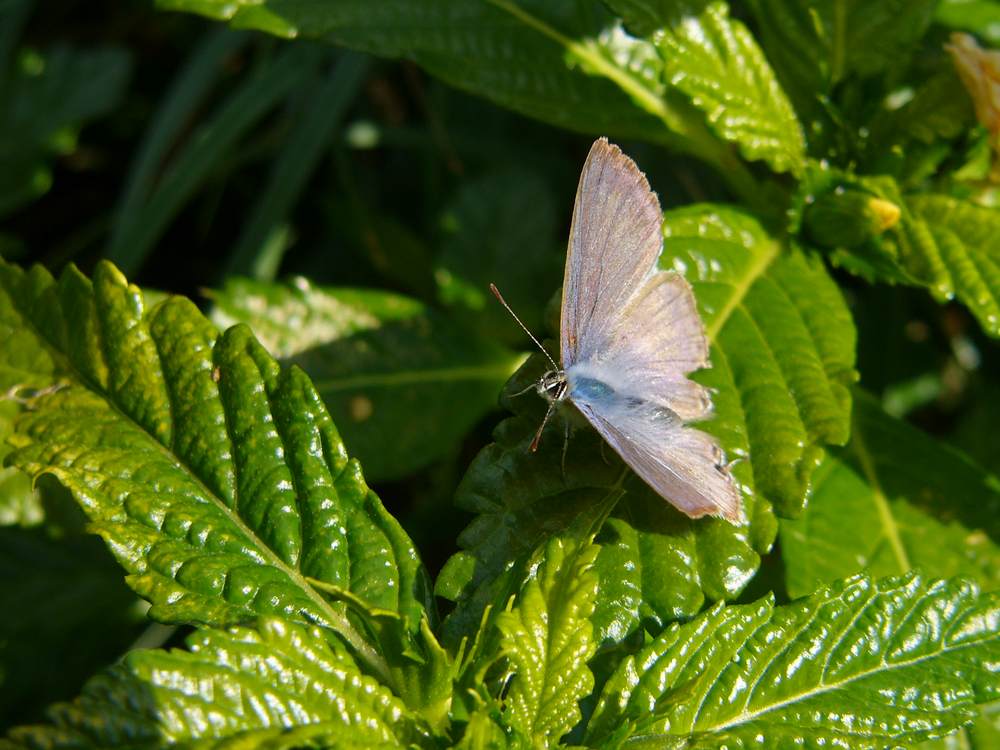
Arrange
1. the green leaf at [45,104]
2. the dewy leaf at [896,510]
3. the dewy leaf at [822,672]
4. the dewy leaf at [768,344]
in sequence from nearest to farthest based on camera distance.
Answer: the dewy leaf at [822,672] < the dewy leaf at [768,344] < the dewy leaf at [896,510] < the green leaf at [45,104]

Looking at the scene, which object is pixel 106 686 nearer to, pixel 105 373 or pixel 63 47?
pixel 105 373

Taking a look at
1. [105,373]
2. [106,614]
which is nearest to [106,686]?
[105,373]

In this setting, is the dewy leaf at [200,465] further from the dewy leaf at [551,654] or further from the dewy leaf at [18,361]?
the dewy leaf at [551,654]

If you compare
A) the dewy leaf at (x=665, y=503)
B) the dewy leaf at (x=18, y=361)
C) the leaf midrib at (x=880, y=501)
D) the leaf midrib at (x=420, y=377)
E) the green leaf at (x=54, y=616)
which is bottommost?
the green leaf at (x=54, y=616)

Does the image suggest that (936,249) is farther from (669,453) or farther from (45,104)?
(45,104)

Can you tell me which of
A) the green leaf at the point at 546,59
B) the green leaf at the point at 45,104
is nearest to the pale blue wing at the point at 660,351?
the green leaf at the point at 546,59

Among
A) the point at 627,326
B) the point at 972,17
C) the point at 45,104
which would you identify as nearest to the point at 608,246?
the point at 627,326

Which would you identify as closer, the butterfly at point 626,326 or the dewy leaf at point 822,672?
the dewy leaf at point 822,672
